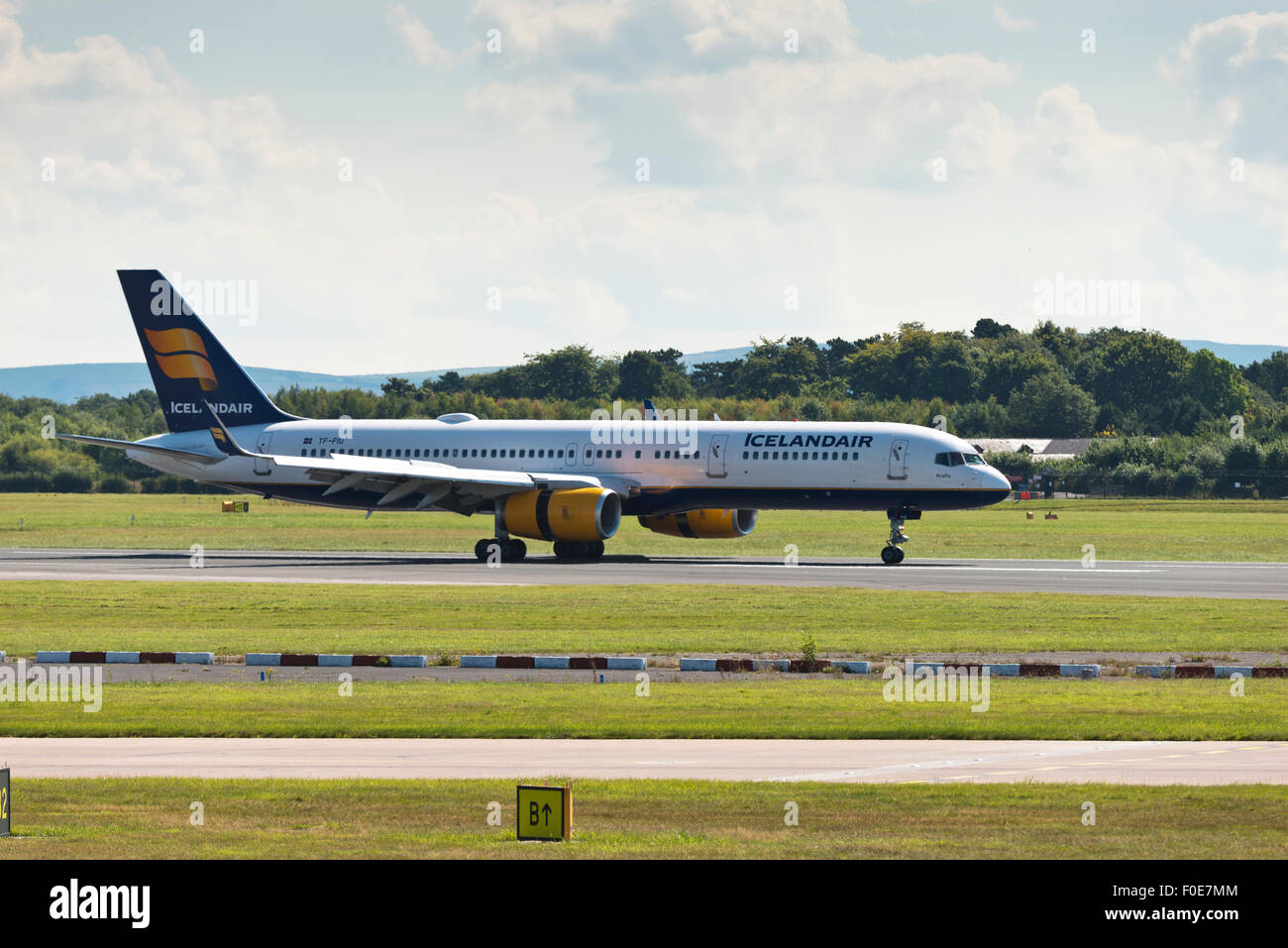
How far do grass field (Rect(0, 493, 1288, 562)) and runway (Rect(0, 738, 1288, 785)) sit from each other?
46.7 meters

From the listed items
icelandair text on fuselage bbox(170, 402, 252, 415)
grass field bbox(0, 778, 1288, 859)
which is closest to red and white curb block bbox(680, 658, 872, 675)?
grass field bbox(0, 778, 1288, 859)

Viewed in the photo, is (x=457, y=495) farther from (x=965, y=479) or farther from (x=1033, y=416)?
(x=1033, y=416)

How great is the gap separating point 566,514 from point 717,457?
5.82 m

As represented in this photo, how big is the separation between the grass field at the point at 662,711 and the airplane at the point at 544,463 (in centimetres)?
3026

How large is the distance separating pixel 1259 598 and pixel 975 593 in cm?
739

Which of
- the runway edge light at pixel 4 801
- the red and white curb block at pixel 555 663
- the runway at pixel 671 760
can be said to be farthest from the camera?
the red and white curb block at pixel 555 663

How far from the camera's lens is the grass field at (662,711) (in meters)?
23.3

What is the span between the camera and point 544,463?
64625mm

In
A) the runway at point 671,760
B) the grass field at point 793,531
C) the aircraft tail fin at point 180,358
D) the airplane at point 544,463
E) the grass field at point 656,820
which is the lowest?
the grass field at point 793,531

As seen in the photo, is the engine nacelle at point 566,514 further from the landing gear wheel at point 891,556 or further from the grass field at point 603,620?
the grass field at point 603,620

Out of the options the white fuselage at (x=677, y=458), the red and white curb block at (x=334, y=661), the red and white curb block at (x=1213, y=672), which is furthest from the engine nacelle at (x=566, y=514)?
the red and white curb block at (x=1213, y=672)

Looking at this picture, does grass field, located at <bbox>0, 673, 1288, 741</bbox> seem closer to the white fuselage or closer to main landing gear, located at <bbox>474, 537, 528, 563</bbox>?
the white fuselage
